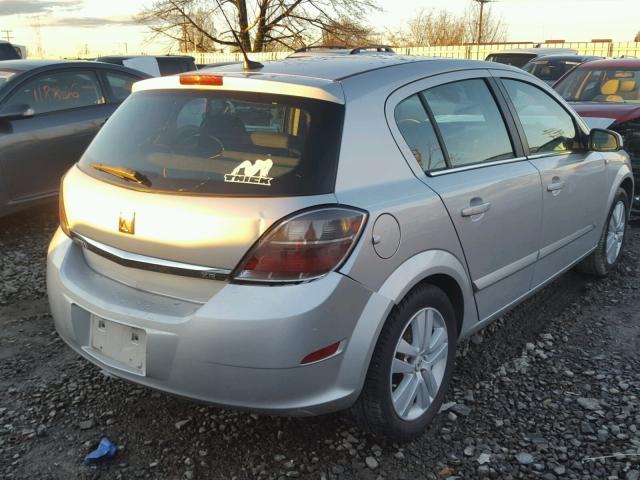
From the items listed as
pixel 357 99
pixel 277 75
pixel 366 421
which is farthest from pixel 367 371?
pixel 277 75

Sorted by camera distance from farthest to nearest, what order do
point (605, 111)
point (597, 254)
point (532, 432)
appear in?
1. point (605, 111)
2. point (597, 254)
3. point (532, 432)

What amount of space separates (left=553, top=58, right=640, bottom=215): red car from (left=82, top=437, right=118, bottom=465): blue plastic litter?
525 cm

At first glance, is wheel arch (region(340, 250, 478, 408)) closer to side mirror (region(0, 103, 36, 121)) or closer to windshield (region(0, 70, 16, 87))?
side mirror (region(0, 103, 36, 121))

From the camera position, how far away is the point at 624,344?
12.5 ft

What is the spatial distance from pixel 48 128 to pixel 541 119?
14.5 feet

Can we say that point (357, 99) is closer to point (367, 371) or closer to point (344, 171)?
point (344, 171)

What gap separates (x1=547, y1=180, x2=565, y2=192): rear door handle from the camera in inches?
143

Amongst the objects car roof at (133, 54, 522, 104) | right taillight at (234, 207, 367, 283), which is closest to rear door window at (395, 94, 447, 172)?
car roof at (133, 54, 522, 104)

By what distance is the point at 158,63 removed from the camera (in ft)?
48.3

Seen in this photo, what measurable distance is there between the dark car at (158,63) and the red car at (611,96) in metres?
8.27

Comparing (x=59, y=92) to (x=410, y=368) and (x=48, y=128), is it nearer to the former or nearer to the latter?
(x=48, y=128)

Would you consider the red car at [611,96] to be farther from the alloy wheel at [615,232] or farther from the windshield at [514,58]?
the windshield at [514,58]

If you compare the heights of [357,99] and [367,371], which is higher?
[357,99]

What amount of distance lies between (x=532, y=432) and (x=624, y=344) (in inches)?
48.6
